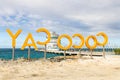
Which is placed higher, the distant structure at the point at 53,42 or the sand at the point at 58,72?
the distant structure at the point at 53,42

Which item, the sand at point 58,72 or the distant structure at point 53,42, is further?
the distant structure at point 53,42

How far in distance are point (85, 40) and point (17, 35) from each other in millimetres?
13003

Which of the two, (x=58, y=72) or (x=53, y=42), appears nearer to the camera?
(x=58, y=72)

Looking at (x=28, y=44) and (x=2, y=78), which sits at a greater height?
(x=28, y=44)

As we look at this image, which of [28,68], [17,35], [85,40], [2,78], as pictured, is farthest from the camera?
[85,40]

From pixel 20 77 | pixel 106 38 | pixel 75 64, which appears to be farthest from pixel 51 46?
pixel 20 77

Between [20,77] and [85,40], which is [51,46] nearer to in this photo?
[85,40]

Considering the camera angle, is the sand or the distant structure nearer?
the sand

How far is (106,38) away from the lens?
4891 cm

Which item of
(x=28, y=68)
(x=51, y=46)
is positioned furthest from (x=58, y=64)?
(x=51, y=46)

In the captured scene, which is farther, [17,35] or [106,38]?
[106,38]

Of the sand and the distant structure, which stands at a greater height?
the distant structure

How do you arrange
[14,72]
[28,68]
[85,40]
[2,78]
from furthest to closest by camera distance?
[85,40]
[28,68]
[14,72]
[2,78]

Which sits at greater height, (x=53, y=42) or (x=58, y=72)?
(x=53, y=42)
